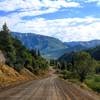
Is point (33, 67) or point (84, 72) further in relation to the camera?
point (33, 67)

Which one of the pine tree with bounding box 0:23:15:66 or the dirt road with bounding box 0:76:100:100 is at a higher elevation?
the pine tree with bounding box 0:23:15:66

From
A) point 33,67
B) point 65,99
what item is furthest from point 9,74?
point 33,67

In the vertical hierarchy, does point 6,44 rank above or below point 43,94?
above

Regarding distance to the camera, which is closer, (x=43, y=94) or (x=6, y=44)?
(x=43, y=94)

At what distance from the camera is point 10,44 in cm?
11344

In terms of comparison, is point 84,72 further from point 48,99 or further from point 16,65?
point 48,99

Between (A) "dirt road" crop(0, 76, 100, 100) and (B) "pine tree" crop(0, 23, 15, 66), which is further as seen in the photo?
(B) "pine tree" crop(0, 23, 15, 66)

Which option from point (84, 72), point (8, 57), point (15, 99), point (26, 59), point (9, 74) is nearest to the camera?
point (15, 99)

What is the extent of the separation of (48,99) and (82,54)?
77.8 m

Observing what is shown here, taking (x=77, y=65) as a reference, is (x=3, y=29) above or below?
above

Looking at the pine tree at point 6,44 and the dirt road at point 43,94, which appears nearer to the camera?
the dirt road at point 43,94

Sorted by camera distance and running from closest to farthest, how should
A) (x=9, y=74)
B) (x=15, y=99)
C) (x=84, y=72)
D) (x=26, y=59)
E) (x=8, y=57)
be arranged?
(x=15, y=99), (x=9, y=74), (x=84, y=72), (x=8, y=57), (x=26, y=59)

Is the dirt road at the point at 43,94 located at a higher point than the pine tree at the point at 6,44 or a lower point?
lower

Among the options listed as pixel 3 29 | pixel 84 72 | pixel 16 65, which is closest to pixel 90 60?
pixel 84 72
